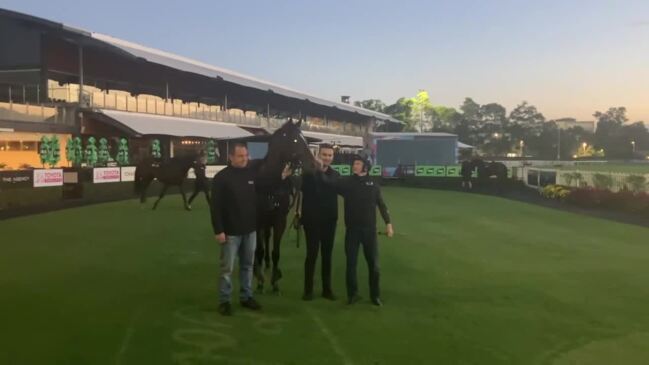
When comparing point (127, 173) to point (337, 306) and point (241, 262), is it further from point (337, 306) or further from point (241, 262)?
point (337, 306)

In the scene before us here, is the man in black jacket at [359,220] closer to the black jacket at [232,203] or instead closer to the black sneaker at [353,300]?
the black sneaker at [353,300]

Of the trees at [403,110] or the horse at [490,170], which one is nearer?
the horse at [490,170]

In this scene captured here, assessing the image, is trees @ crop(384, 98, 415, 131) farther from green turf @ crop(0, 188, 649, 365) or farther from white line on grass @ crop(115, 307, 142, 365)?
white line on grass @ crop(115, 307, 142, 365)

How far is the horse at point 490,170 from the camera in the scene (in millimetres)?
32969

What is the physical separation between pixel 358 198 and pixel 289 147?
1428mm

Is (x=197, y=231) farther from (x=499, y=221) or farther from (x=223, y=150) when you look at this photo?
(x=223, y=150)

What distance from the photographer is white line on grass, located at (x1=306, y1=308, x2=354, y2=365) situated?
5250 millimetres

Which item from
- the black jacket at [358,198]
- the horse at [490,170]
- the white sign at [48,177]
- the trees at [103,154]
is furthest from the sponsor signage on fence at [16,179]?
the horse at [490,170]

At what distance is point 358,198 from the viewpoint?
7051 mm

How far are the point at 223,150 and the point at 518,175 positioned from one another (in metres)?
17.8

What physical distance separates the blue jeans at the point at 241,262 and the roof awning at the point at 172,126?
22.9 meters

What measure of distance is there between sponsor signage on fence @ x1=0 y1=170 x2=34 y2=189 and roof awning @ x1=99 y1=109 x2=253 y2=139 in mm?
9453

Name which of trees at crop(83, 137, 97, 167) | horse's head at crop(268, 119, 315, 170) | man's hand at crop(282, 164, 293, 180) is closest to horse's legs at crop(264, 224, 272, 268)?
man's hand at crop(282, 164, 293, 180)

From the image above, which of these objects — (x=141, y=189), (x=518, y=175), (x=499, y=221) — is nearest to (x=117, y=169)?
(x=141, y=189)
